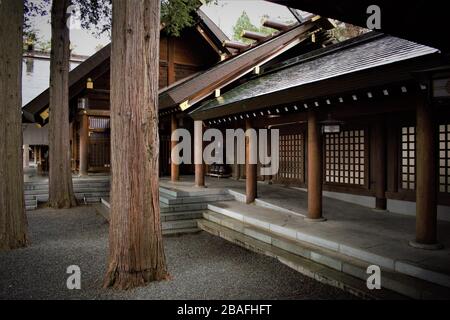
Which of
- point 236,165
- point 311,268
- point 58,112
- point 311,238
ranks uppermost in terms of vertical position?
point 58,112

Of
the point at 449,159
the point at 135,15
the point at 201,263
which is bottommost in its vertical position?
the point at 201,263

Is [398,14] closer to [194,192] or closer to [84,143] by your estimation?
[194,192]

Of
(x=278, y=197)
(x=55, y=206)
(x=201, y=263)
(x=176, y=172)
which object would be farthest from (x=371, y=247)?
(x=55, y=206)

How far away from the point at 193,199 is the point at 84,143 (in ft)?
24.0

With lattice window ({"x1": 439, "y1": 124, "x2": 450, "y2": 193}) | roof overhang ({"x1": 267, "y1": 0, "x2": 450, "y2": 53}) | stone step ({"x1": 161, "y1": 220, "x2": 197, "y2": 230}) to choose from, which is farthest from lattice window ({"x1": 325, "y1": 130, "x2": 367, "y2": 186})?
roof overhang ({"x1": 267, "y1": 0, "x2": 450, "y2": 53})

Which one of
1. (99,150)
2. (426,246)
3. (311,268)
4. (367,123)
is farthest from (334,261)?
(99,150)

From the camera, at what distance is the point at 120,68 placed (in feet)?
14.5

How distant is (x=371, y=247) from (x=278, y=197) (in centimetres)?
474

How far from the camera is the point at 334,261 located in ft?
16.9

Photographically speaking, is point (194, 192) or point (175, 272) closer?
point (175, 272)

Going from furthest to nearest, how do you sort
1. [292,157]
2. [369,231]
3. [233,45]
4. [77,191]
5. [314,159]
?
1. [233,45]
2. [77,191]
3. [292,157]
4. [314,159]
5. [369,231]

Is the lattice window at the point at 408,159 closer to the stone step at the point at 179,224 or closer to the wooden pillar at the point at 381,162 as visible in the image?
the wooden pillar at the point at 381,162

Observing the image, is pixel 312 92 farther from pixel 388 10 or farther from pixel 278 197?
pixel 278 197

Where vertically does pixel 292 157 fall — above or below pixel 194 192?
above
